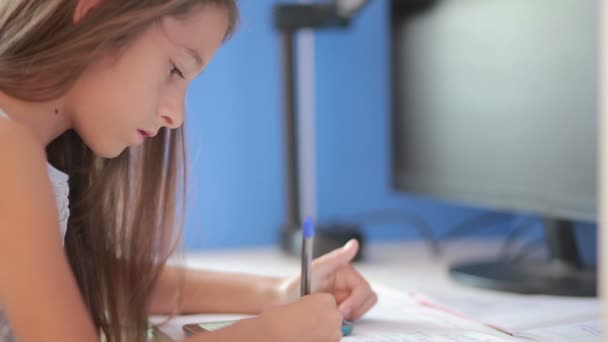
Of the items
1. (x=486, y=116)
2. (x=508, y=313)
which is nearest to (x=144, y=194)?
(x=508, y=313)

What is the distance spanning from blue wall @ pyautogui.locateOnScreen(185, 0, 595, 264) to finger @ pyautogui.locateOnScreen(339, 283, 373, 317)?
60 centimetres

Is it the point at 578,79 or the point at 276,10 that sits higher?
the point at 276,10

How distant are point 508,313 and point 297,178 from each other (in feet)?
1.95

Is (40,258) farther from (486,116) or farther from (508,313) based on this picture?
(486,116)

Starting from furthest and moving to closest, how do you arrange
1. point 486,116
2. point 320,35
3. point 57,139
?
point 320,35, point 486,116, point 57,139

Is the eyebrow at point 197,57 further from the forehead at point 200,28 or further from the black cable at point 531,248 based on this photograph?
the black cable at point 531,248

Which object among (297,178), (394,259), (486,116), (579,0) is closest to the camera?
(579,0)

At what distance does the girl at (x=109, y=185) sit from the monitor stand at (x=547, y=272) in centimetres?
28

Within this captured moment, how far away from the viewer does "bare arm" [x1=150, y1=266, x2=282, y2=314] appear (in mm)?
923

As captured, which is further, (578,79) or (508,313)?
(578,79)

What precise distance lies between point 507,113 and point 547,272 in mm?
223

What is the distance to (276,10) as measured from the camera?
142 centimetres

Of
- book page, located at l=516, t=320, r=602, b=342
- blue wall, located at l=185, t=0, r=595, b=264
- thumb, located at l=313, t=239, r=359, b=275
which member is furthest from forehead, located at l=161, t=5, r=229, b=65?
blue wall, located at l=185, t=0, r=595, b=264

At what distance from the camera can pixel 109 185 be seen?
94 centimetres
